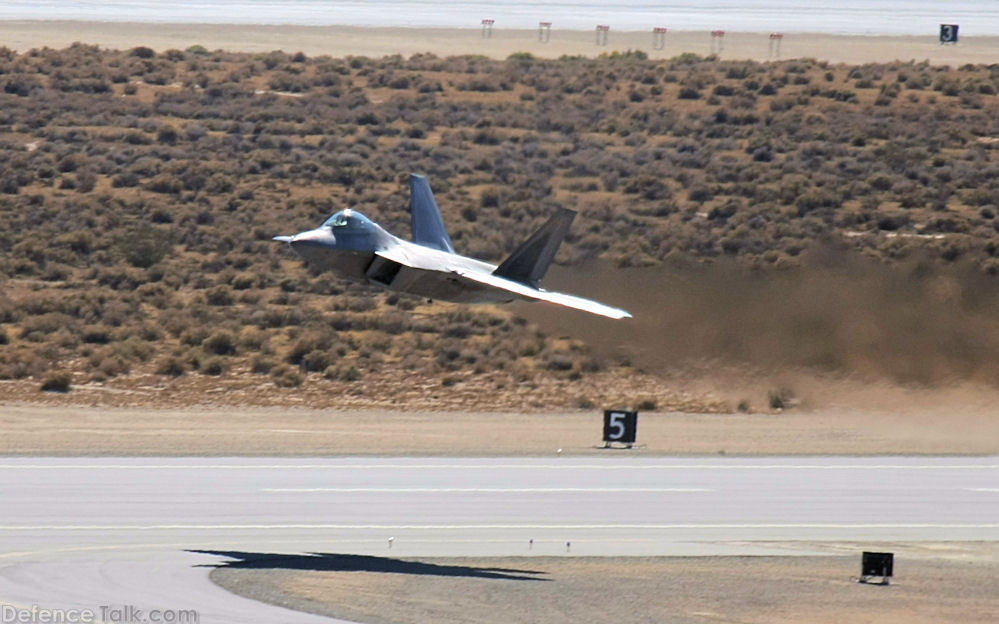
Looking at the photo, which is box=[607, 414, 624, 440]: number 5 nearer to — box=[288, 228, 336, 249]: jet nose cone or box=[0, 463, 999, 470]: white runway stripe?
box=[0, 463, 999, 470]: white runway stripe

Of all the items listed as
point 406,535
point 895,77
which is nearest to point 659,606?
point 406,535

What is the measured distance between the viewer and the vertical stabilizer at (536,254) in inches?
1229

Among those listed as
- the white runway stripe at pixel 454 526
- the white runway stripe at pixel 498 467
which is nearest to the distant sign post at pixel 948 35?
the white runway stripe at pixel 498 467

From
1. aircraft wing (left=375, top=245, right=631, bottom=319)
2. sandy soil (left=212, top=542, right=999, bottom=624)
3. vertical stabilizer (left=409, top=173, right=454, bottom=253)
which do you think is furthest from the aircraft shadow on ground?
vertical stabilizer (left=409, top=173, right=454, bottom=253)

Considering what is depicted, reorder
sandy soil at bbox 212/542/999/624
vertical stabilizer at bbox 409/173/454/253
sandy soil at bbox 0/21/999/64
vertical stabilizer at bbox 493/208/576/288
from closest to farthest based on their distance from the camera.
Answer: sandy soil at bbox 212/542/999/624, vertical stabilizer at bbox 493/208/576/288, vertical stabilizer at bbox 409/173/454/253, sandy soil at bbox 0/21/999/64

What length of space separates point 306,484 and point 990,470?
52.0 ft

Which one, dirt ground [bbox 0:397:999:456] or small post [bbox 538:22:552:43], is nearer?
dirt ground [bbox 0:397:999:456]

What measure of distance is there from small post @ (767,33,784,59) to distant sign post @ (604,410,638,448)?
62249mm

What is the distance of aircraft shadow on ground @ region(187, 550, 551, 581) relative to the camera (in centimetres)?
2408

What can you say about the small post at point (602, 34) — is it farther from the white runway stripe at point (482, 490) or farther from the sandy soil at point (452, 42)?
the white runway stripe at point (482, 490)

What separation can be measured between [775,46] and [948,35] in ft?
37.1

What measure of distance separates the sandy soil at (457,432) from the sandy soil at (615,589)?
460 inches

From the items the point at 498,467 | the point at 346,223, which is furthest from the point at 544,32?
the point at 346,223

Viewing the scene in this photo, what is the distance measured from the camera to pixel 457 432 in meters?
40.2
